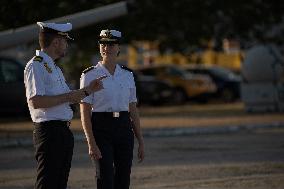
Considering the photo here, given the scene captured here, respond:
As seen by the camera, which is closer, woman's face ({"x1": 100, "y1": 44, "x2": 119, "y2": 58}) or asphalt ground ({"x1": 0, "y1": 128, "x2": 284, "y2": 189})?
woman's face ({"x1": 100, "y1": 44, "x2": 119, "y2": 58})

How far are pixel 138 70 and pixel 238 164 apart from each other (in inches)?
858

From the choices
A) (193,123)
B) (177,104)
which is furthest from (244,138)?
(177,104)

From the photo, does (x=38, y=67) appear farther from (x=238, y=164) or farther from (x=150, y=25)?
(x=150, y=25)

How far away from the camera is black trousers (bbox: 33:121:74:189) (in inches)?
243

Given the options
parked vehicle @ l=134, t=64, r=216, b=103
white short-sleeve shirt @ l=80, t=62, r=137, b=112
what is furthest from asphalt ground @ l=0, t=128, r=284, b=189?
parked vehicle @ l=134, t=64, r=216, b=103

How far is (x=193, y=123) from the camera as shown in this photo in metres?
20.9

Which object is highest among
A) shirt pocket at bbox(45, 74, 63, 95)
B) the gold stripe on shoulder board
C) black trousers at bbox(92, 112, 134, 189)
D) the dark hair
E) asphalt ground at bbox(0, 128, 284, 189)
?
the dark hair

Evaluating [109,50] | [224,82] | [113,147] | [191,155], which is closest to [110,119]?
[113,147]

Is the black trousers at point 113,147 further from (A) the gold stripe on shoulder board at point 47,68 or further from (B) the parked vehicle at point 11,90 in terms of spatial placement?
(B) the parked vehicle at point 11,90

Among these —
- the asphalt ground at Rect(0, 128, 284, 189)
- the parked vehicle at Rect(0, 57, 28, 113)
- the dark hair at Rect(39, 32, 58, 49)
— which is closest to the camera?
the dark hair at Rect(39, 32, 58, 49)

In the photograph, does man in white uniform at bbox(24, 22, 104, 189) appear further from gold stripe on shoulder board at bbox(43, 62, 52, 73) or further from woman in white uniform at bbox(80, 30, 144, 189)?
woman in white uniform at bbox(80, 30, 144, 189)

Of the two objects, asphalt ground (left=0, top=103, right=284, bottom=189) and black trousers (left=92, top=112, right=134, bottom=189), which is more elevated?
black trousers (left=92, top=112, right=134, bottom=189)

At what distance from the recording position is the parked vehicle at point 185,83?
33.3 m

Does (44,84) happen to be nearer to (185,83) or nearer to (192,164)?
(192,164)
